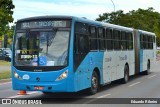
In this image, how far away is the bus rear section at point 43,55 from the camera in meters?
12.7

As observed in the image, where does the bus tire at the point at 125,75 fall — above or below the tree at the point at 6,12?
below

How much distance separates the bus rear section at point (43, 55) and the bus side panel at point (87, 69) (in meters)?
0.56

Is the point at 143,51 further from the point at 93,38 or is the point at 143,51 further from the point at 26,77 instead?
the point at 26,77

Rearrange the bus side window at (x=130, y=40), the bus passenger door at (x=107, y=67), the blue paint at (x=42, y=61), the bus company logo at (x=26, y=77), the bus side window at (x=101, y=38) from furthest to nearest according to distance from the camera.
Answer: the bus side window at (x=130, y=40) → the bus passenger door at (x=107, y=67) → the bus side window at (x=101, y=38) → the bus company logo at (x=26, y=77) → the blue paint at (x=42, y=61)

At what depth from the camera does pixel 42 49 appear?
42.5ft

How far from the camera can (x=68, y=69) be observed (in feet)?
41.5

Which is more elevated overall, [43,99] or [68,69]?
[68,69]

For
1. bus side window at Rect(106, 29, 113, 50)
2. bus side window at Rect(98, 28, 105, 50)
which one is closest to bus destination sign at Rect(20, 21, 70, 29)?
bus side window at Rect(98, 28, 105, 50)

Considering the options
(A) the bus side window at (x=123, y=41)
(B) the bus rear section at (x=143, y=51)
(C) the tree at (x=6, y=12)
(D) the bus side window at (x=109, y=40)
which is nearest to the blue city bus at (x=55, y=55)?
(D) the bus side window at (x=109, y=40)

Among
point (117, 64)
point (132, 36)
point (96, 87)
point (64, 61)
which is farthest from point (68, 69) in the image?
point (132, 36)

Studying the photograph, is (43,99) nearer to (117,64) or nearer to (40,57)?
(40,57)

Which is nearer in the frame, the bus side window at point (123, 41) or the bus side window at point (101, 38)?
the bus side window at point (101, 38)

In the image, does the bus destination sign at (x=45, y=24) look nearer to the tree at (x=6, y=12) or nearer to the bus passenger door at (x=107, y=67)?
the bus passenger door at (x=107, y=67)

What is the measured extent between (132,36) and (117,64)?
4.20m
